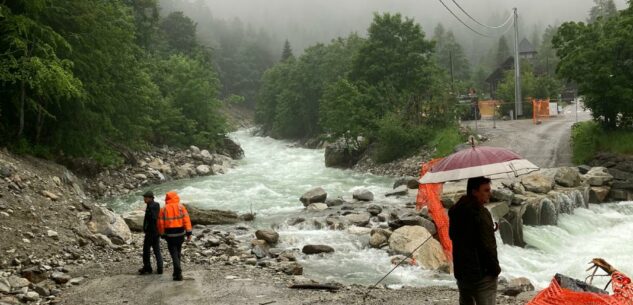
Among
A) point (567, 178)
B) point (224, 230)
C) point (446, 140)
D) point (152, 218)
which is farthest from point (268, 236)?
point (446, 140)

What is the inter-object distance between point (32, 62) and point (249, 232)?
26.9ft

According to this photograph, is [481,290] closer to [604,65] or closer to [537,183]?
[537,183]

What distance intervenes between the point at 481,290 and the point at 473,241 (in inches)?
21.2

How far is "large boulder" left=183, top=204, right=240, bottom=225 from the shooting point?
15.7 m

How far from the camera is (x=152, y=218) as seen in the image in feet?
33.5

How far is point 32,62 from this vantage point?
51.3 ft

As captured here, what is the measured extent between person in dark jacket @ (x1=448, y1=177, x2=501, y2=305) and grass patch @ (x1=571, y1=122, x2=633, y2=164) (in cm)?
2034

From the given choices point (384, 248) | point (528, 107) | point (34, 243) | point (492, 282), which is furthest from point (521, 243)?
point (528, 107)

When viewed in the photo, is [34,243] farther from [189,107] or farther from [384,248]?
[189,107]

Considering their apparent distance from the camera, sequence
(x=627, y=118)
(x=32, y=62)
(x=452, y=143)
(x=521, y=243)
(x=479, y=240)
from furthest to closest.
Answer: (x=452, y=143), (x=627, y=118), (x=32, y=62), (x=521, y=243), (x=479, y=240)

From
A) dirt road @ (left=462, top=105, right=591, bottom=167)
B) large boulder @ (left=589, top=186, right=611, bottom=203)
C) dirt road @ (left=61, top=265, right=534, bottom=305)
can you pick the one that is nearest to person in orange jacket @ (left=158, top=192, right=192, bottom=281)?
dirt road @ (left=61, top=265, right=534, bottom=305)

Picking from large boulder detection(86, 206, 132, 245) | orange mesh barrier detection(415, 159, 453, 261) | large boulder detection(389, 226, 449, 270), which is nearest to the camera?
large boulder detection(389, 226, 449, 270)

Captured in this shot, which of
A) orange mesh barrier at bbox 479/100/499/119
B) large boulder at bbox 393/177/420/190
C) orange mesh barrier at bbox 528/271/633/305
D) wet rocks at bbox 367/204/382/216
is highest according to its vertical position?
orange mesh barrier at bbox 479/100/499/119

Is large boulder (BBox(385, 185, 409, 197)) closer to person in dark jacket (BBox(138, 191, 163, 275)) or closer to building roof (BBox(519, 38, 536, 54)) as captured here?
person in dark jacket (BBox(138, 191, 163, 275))
